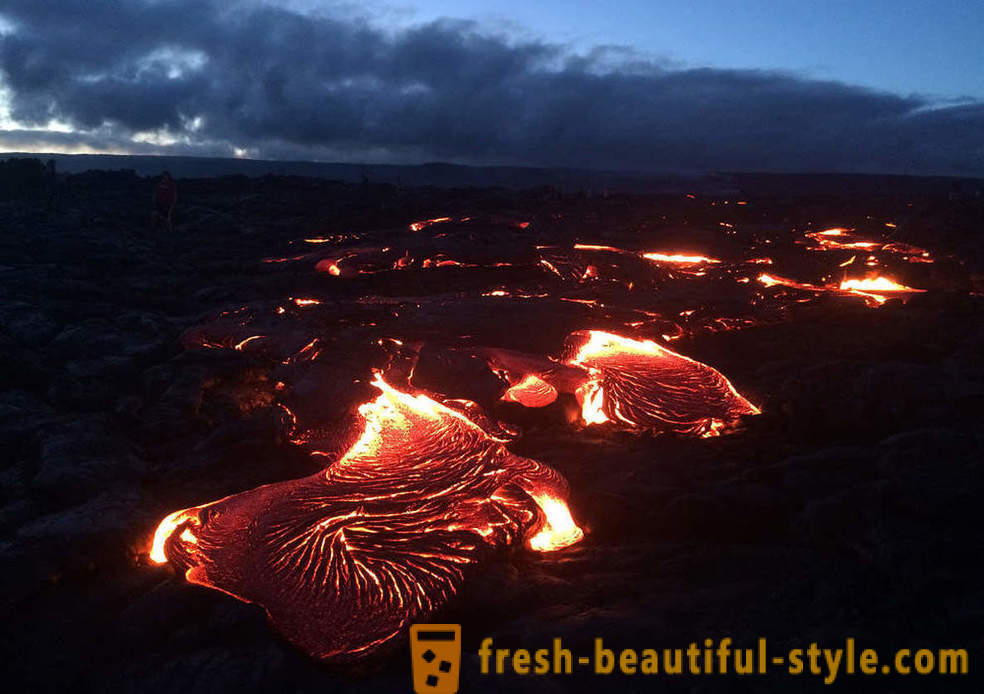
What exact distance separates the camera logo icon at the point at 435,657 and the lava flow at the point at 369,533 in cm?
10

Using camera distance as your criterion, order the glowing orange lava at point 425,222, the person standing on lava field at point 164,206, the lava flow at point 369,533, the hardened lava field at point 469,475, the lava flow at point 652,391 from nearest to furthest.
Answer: the hardened lava field at point 469,475
the lava flow at point 369,533
the lava flow at point 652,391
the person standing on lava field at point 164,206
the glowing orange lava at point 425,222

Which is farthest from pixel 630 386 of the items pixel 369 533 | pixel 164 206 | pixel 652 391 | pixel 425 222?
pixel 164 206

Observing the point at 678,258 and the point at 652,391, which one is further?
the point at 678,258

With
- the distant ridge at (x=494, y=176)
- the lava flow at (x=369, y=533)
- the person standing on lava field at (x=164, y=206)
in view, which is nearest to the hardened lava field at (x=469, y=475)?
the lava flow at (x=369, y=533)

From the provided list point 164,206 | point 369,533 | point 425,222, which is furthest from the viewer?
point 425,222

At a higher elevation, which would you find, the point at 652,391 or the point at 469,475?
the point at 652,391

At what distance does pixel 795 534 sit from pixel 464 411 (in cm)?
259

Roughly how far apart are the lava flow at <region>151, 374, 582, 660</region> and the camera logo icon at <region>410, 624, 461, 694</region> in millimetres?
104

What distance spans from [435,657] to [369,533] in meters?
0.98

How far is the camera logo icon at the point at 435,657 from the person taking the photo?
93.4 inches

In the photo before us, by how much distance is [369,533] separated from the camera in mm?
3373

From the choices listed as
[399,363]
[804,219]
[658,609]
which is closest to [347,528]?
[658,609]

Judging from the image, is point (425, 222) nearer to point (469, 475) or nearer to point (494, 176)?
point (469, 475)

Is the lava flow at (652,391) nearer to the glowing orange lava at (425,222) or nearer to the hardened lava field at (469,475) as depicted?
the hardened lava field at (469,475)
